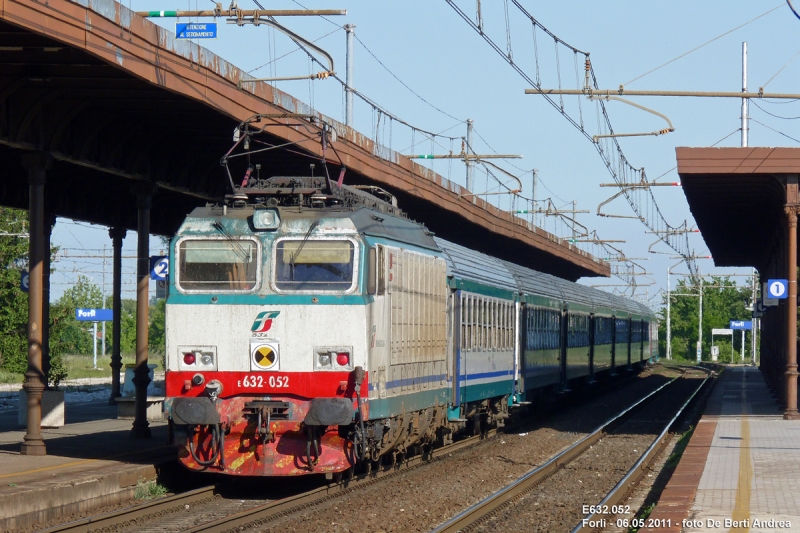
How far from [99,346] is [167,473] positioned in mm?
83690

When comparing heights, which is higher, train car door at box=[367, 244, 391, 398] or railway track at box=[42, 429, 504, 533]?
train car door at box=[367, 244, 391, 398]

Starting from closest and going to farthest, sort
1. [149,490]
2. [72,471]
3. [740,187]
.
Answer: [72,471] → [149,490] → [740,187]

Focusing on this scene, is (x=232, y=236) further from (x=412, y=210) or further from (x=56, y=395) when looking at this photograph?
(x=412, y=210)

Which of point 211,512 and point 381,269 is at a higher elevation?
point 381,269

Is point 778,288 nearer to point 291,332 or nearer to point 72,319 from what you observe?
point 291,332

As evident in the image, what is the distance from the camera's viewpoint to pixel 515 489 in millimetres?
13383

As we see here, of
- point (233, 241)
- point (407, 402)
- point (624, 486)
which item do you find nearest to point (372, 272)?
point (233, 241)

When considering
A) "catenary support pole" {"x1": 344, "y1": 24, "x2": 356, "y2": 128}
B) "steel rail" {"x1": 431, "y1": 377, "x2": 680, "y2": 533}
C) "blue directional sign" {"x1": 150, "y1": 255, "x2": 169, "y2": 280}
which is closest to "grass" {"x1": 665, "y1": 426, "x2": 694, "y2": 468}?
"steel rail" {"x1": 431, "y1": 377, "x2": 680, "y2": 533}

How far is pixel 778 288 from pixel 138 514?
15537 mm

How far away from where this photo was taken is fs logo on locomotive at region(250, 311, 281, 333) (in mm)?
12477

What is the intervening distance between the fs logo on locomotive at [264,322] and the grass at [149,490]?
7.34 feet

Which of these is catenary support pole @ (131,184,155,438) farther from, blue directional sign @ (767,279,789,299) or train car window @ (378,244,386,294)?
blue directional sign @ (767,279,789,299)

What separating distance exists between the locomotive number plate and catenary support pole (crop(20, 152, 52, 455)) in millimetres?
3447

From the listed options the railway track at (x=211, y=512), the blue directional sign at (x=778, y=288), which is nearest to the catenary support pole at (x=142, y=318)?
the railway track at (x=211, y=512)
